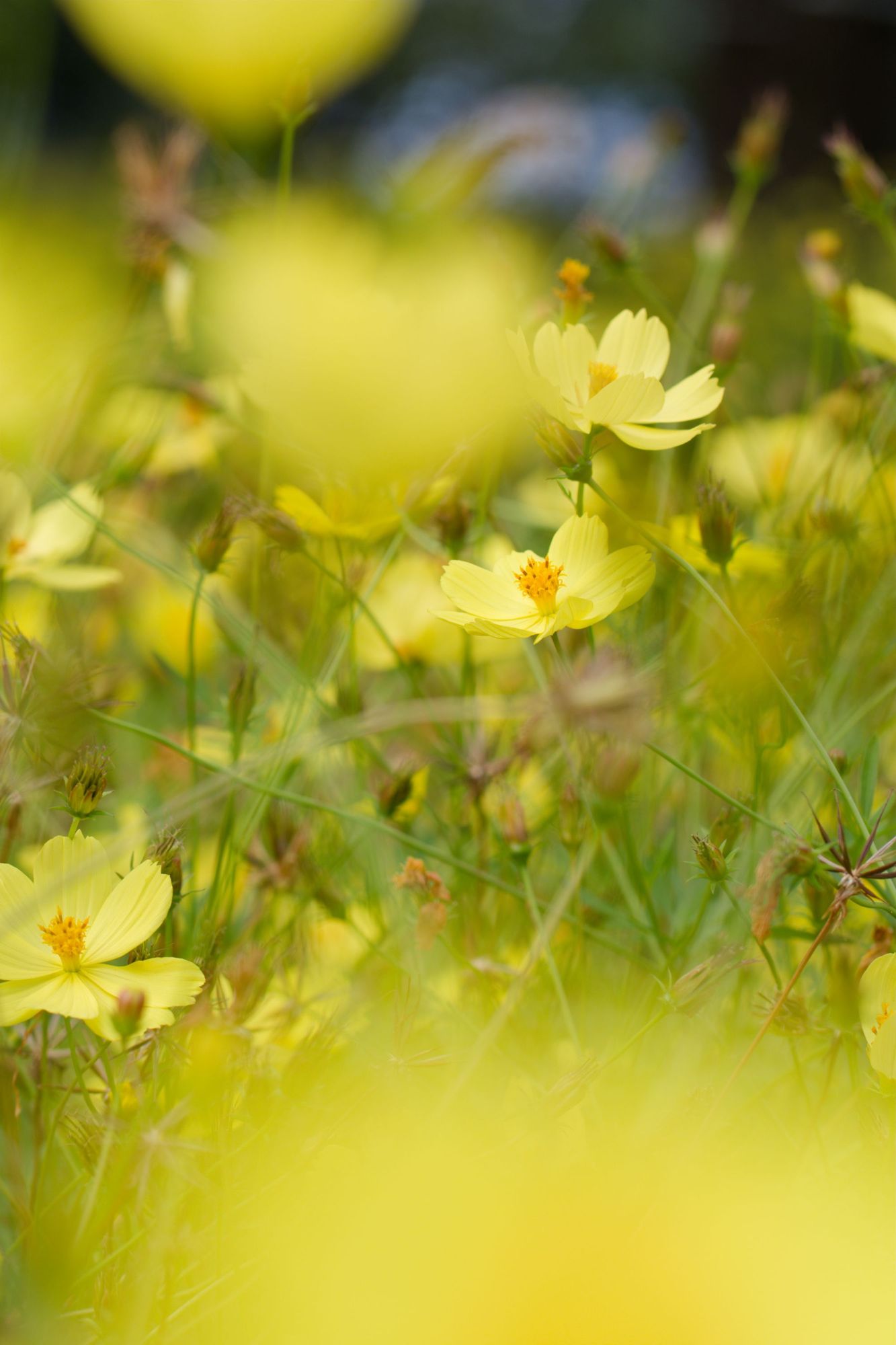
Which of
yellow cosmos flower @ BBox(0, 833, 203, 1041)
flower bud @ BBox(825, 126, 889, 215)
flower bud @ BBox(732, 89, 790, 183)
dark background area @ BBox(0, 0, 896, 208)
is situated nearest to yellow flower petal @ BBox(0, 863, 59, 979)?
yellow cosmos flower @ BBox(0, 833, 203, 1041)

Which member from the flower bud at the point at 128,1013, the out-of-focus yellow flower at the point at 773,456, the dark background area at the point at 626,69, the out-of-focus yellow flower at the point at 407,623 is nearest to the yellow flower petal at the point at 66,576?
the out-of-focus yellow flower at the point at 407,623

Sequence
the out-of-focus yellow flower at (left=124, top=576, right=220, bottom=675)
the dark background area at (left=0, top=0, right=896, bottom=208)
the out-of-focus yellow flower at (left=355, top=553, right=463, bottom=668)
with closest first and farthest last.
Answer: the out-of-focus yellow flower at (left=355, top=553, right=463, bottom=668), the out-of-focus yellow flower at (left=124, top=576, right=220, bottom=675), the dark background area at (left=0, top=0, right=896, bottom=208)

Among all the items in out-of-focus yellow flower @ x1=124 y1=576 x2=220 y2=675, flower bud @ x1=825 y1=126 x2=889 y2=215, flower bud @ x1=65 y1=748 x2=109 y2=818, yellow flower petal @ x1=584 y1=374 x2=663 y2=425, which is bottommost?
out-of-focus yellow flower @ x1=124 y1=576 x2=220 y2=675

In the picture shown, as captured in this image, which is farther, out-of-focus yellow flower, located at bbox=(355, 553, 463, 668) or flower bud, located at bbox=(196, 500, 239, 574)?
out-of-focus yellow flower, located at bbox=(355, 553, 463, 668)

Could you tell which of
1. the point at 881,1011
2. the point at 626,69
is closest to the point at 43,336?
A: the point at 881,1011

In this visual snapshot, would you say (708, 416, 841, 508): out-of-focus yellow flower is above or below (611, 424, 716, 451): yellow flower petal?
below

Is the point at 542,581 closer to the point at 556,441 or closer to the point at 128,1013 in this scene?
the point at 556,441

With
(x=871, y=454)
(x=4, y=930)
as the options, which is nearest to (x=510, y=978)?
(x=4, y=930)

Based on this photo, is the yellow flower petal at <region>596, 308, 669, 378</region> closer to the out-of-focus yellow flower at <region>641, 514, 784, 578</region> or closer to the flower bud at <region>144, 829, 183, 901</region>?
the out-of-focus yellow flower at <region>641, 514, 784, 578</region>
